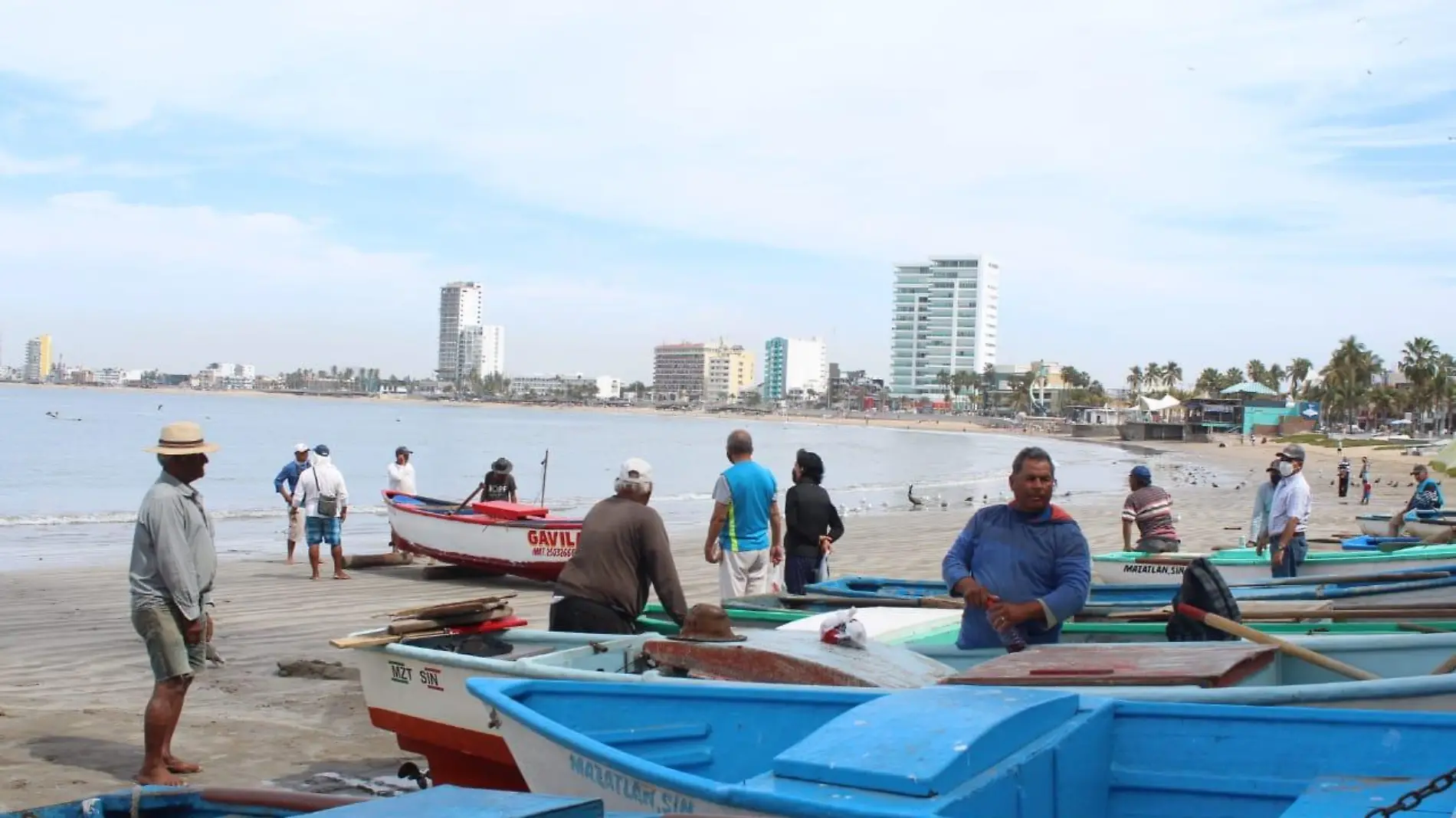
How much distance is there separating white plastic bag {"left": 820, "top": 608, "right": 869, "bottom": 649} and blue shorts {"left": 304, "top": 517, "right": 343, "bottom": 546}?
39.0 ft

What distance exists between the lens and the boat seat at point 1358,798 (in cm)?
398

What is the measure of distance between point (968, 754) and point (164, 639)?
16.8 ft

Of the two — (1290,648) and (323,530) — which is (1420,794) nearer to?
(1290,648)

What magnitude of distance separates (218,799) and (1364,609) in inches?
290

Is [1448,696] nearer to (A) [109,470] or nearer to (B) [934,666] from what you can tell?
(B) [934,666]

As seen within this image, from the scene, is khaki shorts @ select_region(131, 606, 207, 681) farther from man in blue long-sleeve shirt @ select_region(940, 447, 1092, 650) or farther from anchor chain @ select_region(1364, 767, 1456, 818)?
anchor chain @ select_region(1364, 767, 1456, 818)

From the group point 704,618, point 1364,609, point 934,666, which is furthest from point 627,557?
point 1364,609

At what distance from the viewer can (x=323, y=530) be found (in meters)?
16.9

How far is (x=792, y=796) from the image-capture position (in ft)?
12.3

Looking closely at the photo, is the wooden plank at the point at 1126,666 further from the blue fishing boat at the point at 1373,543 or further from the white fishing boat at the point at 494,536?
the blue fishing boat at the point at 1373,543

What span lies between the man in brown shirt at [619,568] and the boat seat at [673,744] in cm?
185

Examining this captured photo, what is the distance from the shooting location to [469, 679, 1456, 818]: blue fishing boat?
3.81 m

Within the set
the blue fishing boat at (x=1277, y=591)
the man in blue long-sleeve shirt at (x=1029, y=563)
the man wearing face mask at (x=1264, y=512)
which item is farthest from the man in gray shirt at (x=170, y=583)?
the man wearing face mask at (x=1264, y=512)

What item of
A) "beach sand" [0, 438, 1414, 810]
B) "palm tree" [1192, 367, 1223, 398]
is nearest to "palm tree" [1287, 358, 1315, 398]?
"palm tree" [1192, 367, 1223, 398]
